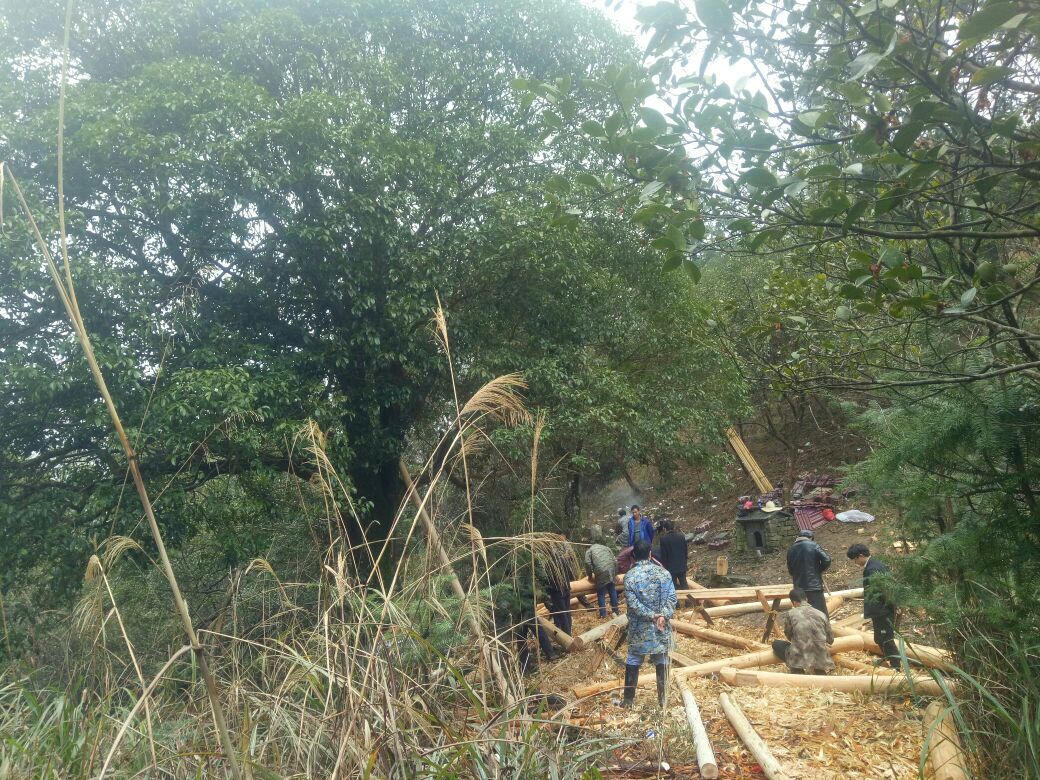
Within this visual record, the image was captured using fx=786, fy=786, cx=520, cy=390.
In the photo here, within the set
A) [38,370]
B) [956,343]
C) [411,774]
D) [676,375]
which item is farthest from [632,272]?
[411,774]

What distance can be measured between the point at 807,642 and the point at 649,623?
71.7 inches

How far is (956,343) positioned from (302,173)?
6413 mm

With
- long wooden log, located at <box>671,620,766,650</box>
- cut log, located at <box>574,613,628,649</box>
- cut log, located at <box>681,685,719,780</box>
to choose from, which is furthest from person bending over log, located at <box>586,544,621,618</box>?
cut log, located at <box>681,685,719,780</box>

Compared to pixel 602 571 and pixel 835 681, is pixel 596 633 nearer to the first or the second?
pixel 602 571

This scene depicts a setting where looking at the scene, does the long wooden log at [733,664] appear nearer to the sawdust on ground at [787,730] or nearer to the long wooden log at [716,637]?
the sawdust on ground at [787,730]

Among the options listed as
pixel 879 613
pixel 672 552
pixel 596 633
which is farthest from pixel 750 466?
pixel 879 613

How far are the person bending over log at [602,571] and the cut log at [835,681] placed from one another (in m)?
2.75

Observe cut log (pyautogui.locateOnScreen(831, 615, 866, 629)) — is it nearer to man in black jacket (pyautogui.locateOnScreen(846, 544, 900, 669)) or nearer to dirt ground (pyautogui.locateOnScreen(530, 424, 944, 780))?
dirt ground (pyautogui.locateOnScreen(530, 424, 944, 780))

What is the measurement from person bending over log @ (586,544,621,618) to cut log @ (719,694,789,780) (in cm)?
367

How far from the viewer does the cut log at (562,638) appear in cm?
915

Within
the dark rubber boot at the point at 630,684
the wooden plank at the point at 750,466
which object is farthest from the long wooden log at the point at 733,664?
the wooden plank at the point at 750,466

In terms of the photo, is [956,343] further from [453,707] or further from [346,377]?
[346,377]

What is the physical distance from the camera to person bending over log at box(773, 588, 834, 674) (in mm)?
7316

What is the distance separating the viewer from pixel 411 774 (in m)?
2.59
